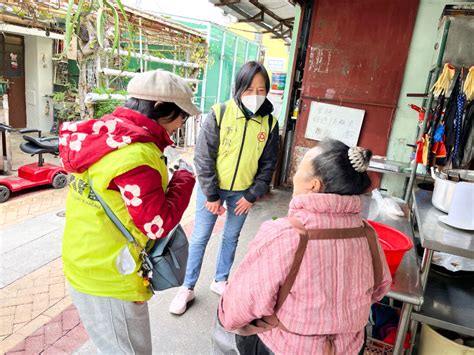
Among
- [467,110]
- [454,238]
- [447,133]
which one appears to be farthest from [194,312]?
[467,110]

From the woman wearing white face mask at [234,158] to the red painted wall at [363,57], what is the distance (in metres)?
2.81

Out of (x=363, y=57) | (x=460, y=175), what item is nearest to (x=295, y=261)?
(x=460, y=175)

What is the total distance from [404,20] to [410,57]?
458mm

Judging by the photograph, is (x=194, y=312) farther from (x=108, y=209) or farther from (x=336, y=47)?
(x=336, y=47)

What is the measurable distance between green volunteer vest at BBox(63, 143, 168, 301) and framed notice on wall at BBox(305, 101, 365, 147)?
13.1ft

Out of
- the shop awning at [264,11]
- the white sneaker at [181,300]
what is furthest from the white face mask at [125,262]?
the shop awning at [264,11]

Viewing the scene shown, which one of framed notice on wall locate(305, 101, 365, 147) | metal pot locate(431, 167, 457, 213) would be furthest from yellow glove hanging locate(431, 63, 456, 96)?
framed notice on wall locate(305, 101, 365, 147)

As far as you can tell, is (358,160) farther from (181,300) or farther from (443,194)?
(181,300)

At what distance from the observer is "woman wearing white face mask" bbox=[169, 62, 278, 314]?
2299 mm

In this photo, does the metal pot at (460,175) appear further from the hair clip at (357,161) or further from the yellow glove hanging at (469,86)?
the hair clip at (357,161)

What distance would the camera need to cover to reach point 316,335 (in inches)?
47.8

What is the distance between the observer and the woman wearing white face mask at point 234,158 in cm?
230

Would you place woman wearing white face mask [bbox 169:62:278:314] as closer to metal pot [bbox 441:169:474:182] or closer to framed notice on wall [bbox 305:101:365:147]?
metal pot [bbox 441:169:474:182]

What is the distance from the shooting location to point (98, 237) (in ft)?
4.33
